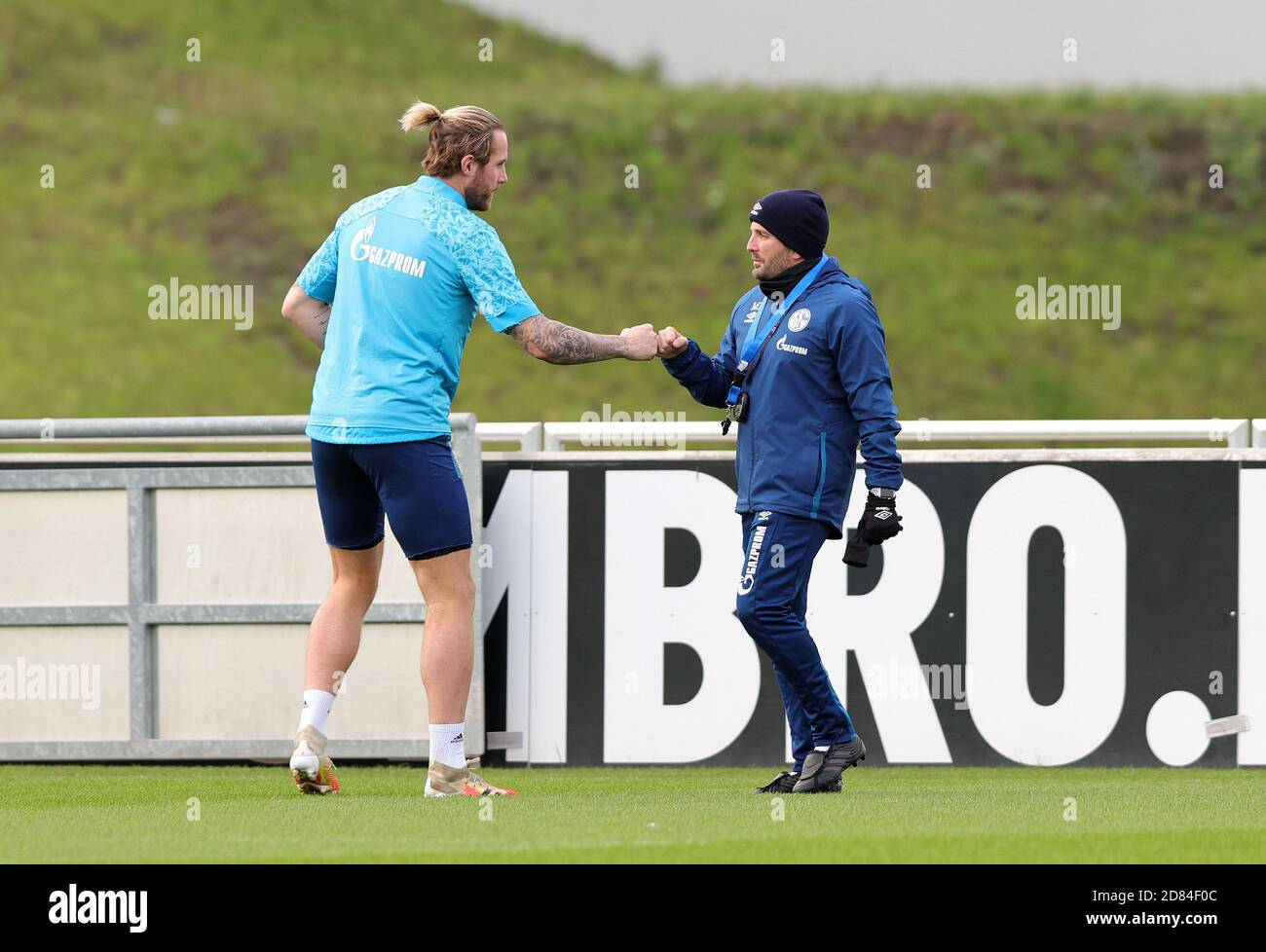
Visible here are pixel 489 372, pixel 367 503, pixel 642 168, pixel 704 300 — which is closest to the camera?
pixel 367 503

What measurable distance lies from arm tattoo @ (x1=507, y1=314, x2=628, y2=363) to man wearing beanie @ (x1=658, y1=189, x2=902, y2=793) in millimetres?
258

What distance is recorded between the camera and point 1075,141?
34125 mm

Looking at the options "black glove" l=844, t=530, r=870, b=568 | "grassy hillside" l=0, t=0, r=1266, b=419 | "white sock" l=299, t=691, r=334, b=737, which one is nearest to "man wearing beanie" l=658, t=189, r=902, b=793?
"black glove" l=844, t=530, r=870, b=568

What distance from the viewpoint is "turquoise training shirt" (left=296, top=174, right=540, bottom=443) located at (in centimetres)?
560

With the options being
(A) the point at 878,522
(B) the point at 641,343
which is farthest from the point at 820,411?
(B) the point at 641,343

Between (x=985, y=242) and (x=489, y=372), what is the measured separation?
9.28 metres

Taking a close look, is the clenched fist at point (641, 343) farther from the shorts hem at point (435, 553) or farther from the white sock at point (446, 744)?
the white sock at point (446, 744)

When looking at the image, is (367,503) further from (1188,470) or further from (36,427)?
(1188,470)

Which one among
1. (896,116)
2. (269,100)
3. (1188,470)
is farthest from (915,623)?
(269,100)

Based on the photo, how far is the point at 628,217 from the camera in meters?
31.8

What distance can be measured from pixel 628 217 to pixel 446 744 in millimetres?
26647

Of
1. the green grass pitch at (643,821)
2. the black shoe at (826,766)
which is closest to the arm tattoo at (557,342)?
the green grass pitch at (643,821)

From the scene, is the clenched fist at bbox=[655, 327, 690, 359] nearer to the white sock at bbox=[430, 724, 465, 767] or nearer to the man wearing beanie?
the man wearing beanie
